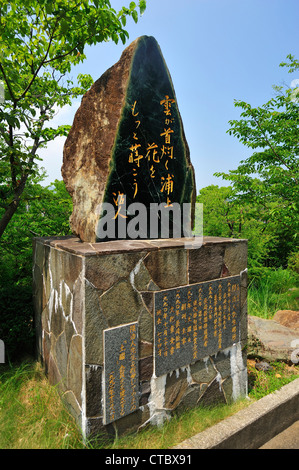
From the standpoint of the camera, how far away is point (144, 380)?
2600 millimetres

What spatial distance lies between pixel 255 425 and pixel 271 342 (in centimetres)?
183

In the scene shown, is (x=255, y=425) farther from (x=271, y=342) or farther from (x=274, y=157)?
A: (x=274, y=157)

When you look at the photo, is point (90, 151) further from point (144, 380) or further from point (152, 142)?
point (144, 380)

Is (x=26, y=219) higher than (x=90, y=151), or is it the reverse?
(x=90, y=151)

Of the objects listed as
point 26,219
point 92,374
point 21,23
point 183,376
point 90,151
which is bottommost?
point 183,376

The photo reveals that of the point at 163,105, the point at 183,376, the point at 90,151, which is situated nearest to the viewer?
the point at 183,376

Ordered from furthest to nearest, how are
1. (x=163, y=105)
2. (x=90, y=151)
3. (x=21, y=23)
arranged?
1. (x=21, y=23)
2. (x=163, y=105)
3. (x=90, y=151)

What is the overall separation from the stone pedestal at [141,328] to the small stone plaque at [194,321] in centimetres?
1

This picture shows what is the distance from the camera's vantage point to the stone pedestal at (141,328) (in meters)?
2.34

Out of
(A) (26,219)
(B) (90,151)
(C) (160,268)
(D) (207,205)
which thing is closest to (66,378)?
(C) (160,268)

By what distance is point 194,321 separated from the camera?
2967 millimetres

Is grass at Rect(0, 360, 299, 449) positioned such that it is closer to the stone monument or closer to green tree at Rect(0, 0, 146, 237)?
the stone monument
